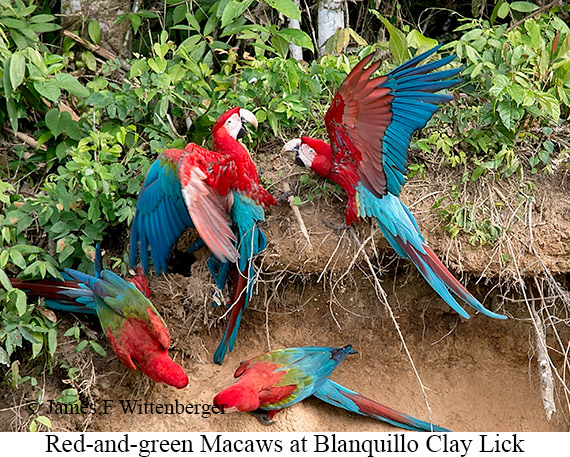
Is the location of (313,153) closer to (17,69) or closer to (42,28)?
(17,69)

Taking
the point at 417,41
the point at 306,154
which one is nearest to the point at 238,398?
the point at 306,154

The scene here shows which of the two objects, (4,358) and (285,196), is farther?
(285,196)

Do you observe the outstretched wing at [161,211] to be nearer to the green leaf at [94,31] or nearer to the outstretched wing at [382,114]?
the outstretched wing at [382,114]

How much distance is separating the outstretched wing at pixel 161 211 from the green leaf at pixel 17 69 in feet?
2.50

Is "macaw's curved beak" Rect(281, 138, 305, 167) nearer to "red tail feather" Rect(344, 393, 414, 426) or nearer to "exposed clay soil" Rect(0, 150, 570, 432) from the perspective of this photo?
"exposed clay soil" Rect(0, 150, 570, 432)

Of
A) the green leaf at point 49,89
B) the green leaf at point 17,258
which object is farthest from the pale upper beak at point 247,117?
the green leaf at point 17,258

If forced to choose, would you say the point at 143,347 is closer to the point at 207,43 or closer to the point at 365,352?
the point at 365,352

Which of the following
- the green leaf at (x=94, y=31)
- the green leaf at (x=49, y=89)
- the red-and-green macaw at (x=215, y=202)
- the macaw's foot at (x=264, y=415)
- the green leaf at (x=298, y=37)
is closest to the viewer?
the red-and-green macaw at (x=215, y=202)

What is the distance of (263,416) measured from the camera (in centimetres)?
306

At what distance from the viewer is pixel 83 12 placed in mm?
3689

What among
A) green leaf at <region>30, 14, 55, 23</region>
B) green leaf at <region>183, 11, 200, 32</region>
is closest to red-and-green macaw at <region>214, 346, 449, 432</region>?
green leaf at <region>183, 11, 200, 32</region>

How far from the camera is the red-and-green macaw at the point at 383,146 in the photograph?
103 inches

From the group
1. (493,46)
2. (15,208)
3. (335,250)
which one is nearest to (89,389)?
(15,208)

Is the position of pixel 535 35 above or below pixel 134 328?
above
